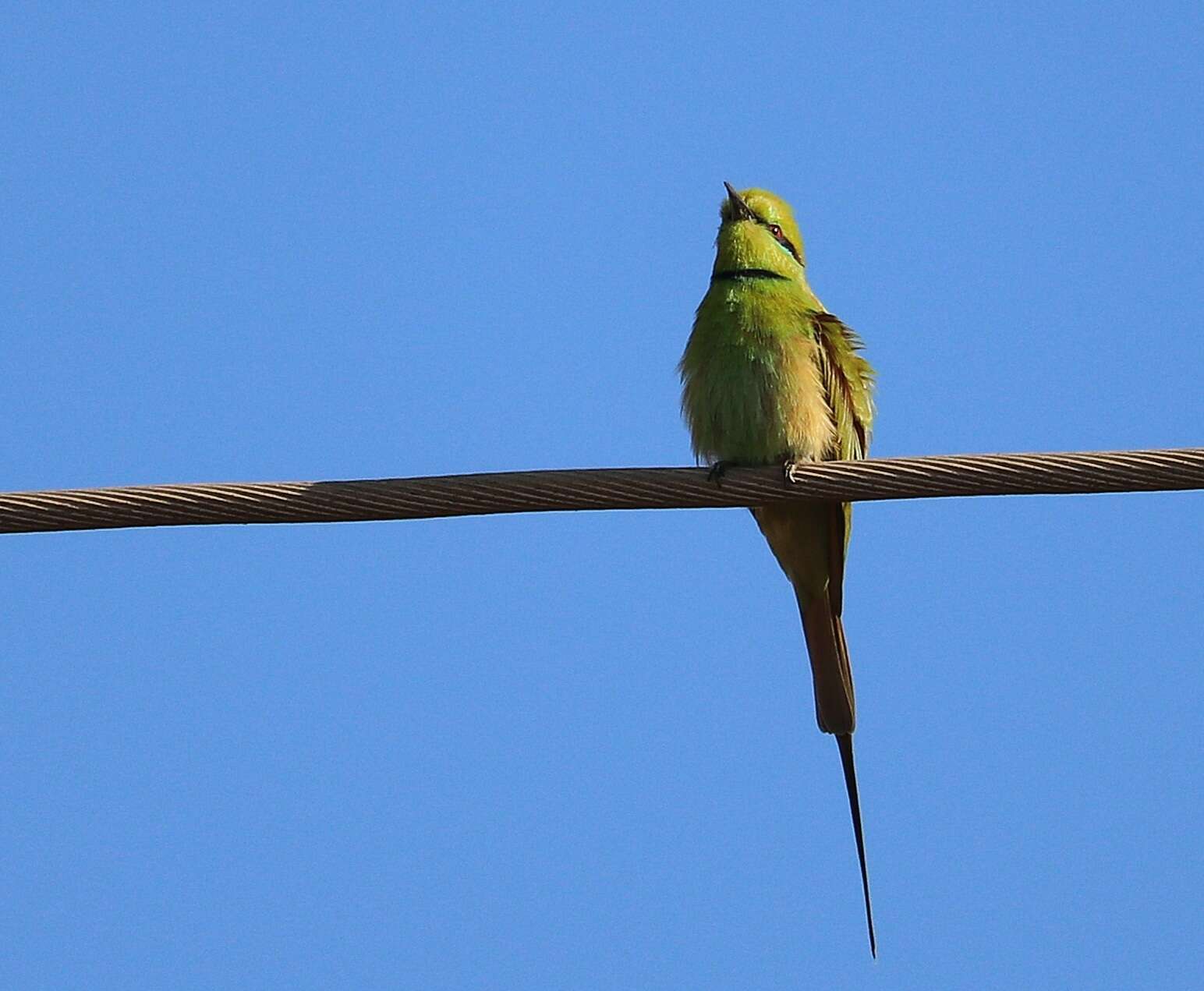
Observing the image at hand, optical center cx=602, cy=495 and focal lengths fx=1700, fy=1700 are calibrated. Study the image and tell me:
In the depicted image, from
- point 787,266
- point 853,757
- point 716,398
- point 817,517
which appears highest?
point 787,266

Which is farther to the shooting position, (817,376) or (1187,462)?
(817,376)

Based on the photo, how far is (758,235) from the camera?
14.0 feet

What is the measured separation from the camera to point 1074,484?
8.74 ft

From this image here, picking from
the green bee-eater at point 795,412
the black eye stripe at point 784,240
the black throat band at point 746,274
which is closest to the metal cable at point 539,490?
the green bee-eater at point 795,412

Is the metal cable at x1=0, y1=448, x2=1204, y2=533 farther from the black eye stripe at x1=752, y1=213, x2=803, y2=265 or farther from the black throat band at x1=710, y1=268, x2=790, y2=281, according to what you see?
the black eye stripe at x1=752, y1=213, x2=803, y2=265

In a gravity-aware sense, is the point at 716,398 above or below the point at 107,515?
above

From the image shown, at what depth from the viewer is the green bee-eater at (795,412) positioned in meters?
3.83

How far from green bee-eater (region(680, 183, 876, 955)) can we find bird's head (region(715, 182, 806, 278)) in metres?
0.08

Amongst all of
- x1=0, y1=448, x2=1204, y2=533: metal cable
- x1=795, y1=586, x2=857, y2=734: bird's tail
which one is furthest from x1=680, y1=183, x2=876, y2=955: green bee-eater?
x1=0, y1=448, x2=1204, y2=533: metal cable

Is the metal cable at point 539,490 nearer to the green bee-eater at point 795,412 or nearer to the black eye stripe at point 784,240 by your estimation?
the green bee-eater at point 795,412

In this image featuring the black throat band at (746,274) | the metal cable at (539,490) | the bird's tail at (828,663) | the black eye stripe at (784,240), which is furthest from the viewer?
the black eye stripe at (784,240)

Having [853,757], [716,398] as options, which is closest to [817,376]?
[716,398]

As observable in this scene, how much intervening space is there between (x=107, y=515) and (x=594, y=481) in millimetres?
765

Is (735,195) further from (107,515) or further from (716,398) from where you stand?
(107,515)
